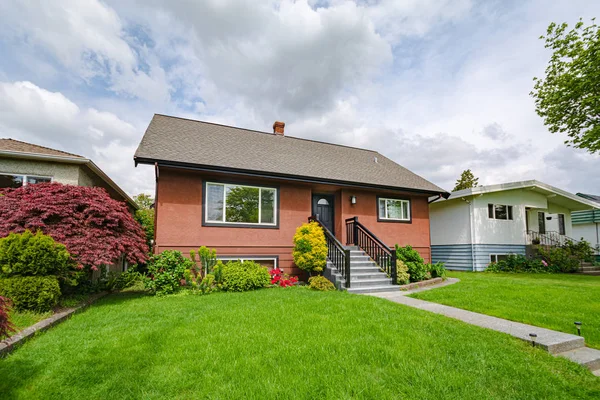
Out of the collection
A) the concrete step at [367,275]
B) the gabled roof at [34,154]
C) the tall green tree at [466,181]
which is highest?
the tall green tree at [466,181]

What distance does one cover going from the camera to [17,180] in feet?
25.8

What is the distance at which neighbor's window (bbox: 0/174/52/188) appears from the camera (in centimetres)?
775

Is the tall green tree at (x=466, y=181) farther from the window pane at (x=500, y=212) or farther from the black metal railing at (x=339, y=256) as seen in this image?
the black metal railing at (x=339, y=256)

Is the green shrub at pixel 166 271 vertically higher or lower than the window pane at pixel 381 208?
lower

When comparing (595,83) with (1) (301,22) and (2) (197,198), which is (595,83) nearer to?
(1) (301,22)

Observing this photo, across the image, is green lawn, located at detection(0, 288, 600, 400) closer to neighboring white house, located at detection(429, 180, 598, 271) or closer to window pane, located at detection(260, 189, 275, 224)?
window pane, located at detection(260, 189, 275, 224)

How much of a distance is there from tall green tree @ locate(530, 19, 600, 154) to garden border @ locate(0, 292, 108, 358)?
18.9 m

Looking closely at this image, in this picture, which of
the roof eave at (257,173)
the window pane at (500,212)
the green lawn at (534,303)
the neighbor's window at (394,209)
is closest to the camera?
the green lawn at (534,303)

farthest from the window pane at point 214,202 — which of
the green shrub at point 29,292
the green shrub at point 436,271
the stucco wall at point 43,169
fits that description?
the green shrub at point 436,271

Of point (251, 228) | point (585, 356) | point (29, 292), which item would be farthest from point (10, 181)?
point (585, 356)

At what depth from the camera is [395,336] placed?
158 inches

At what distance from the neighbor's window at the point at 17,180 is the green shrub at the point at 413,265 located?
10.7m

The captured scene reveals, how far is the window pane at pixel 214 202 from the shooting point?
927cm

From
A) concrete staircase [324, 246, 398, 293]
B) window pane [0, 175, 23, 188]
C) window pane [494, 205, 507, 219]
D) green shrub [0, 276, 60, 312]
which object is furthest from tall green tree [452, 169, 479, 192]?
window pane [0, 175, 23, 188]
